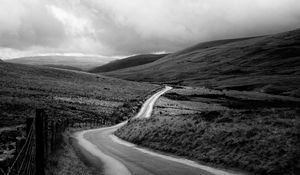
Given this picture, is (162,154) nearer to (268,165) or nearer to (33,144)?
(268,165)

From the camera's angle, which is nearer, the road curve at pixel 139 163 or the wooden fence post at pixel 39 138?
the wooden fence post at pixel 39 138

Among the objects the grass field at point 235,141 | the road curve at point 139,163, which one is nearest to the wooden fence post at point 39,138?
the road curve at point 139,163

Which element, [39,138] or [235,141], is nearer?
[39,138]

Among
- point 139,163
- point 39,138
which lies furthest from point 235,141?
point 39,138

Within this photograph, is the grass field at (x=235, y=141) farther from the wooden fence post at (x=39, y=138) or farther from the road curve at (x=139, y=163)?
the wooden fence post at (x=39, y=138)

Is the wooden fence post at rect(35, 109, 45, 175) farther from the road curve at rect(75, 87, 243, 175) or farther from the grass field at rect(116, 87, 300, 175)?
the grass field at rect(116, 87, 300, 175)

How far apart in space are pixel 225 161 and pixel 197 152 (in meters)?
3.20

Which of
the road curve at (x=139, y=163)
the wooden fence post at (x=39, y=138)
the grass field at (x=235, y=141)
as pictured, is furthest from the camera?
the road curve at (x=139, y=163)

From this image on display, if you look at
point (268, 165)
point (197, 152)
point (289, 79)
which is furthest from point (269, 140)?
point (289, 79)

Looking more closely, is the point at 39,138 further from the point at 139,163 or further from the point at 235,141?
the point at 235,141

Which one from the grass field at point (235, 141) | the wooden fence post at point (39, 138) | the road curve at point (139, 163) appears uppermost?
the wooden fence post at point (39, 138)

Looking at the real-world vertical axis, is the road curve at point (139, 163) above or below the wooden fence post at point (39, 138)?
below

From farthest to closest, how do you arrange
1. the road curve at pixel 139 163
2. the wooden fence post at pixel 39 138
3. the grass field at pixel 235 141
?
the road curve at pixel 139 163 < the grass field at pixel 235 141 < the wooden fence post at pixel 39 138

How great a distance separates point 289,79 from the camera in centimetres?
15925
